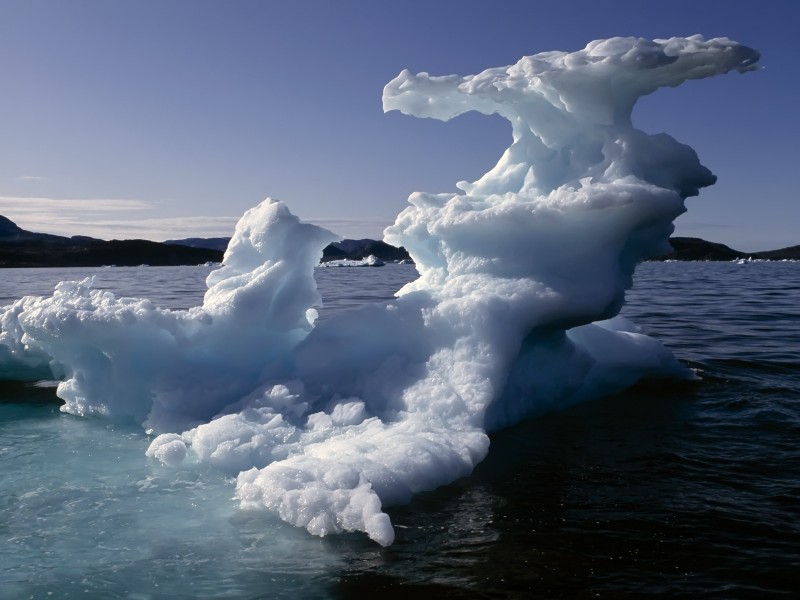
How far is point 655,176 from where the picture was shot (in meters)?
8.80

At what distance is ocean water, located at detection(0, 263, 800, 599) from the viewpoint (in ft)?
13.7

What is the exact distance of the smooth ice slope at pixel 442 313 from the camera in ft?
23.4

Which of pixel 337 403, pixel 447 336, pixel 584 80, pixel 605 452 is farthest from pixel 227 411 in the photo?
pixel 584 80

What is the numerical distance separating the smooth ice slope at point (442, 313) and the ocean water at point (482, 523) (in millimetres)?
651

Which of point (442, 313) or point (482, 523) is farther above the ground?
point (442, 313)

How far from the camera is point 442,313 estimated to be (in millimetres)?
7844

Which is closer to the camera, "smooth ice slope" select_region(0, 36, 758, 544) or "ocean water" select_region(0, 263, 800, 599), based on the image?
"ocean water" select_region(0, 263, 800, 599)

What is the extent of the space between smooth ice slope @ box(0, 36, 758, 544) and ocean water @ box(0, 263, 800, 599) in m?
0.65

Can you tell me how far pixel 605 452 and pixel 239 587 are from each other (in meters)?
4.16

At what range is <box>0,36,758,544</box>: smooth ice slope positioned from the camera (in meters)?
7.12

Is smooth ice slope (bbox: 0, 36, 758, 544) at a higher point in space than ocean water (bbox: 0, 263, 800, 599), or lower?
higher

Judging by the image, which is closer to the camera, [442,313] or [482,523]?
[482,523]

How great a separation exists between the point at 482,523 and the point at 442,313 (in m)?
3.20

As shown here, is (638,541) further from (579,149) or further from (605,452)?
(579,149)
